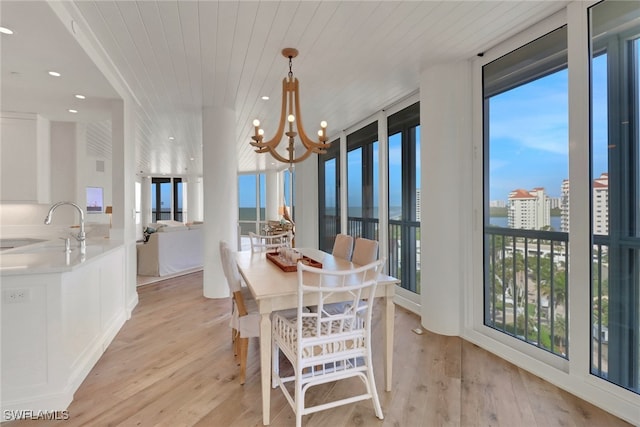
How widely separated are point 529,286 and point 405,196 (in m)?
1.89

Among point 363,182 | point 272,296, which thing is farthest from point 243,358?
point 363,182

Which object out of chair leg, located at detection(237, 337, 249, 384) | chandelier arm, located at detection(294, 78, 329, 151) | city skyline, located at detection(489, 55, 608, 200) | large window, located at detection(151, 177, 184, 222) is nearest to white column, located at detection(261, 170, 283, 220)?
large window, located at detection(151, 177, 184, 222)

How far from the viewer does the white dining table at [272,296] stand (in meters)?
1.85

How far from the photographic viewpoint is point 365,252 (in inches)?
113

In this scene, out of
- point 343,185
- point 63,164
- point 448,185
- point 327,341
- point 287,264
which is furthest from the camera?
point 343,185

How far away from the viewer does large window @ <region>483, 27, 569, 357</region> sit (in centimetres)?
239

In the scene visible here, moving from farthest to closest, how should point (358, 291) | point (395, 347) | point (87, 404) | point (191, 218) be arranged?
point (191, 218) < point (395, 347) < point (87, 404) < point (358, 291)

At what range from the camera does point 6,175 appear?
13.6 ft

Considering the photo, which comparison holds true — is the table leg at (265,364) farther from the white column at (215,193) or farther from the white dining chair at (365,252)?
the white column at (215,193)

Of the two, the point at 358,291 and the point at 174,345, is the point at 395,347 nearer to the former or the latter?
the point at 358,291

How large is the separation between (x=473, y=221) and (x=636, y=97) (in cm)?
144

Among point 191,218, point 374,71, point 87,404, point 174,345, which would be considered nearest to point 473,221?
point 374,71

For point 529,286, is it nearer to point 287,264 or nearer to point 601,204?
point 601,204

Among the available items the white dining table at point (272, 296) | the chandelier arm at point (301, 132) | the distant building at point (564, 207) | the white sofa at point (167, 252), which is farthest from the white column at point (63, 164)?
the distant building at point (564, 207)
